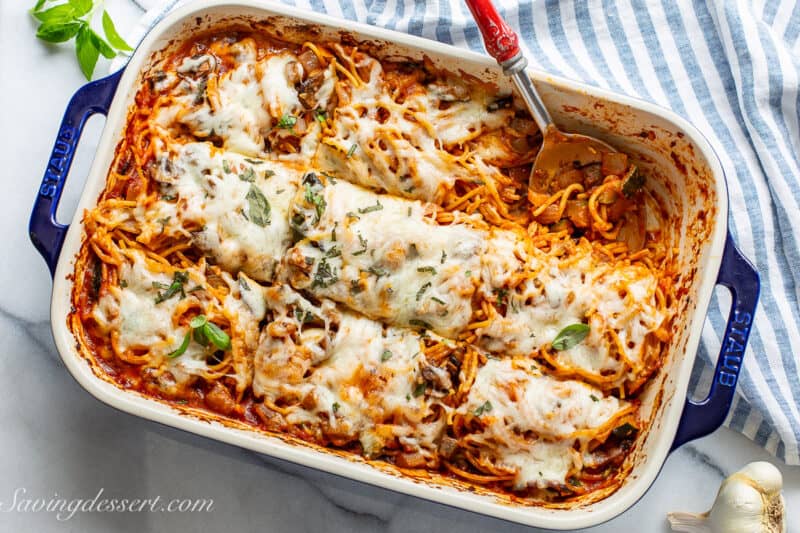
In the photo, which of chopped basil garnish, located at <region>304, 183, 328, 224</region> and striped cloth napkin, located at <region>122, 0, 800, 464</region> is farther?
striped cloth napkin, located at <region>122, 0, 800, 464</region>

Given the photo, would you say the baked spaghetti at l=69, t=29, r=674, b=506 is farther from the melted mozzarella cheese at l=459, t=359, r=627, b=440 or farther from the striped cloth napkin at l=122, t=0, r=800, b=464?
the striped cloth napkin at l=122, t=0, r=800, b=464

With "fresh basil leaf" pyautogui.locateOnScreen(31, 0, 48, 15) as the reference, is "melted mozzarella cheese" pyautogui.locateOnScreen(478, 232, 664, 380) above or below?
below

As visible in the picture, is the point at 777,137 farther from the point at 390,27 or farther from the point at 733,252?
the point at 390,27

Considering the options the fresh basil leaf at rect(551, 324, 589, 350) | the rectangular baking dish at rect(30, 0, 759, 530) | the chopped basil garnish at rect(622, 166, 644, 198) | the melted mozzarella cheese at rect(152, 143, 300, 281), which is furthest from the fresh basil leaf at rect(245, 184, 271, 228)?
the chopped basil garnish at rect(622, 166, 644, 198)

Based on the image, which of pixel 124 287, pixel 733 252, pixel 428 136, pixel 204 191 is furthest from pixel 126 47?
pixel 733 252

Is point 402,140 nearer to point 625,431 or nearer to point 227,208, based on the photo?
point 227,208

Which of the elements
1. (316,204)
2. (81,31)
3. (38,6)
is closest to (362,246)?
(316,204)

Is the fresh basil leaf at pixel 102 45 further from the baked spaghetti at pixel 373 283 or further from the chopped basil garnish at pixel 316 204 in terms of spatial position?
the chopped basil garnish at pixel 316 204
